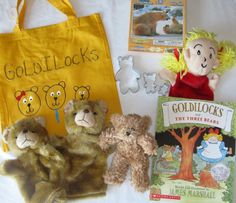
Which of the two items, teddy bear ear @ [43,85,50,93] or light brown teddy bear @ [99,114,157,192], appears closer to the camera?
light brown teddy bear @ [99,114,157,192]

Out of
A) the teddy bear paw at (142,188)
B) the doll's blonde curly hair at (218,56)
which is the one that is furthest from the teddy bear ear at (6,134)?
the doll's blonde curly hair at (218,56)

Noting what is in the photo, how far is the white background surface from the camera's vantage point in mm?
958

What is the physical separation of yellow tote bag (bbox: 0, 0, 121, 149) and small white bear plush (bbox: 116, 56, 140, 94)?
0.02 m

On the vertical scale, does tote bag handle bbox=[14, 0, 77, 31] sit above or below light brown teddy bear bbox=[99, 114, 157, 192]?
above

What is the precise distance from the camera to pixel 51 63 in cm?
99

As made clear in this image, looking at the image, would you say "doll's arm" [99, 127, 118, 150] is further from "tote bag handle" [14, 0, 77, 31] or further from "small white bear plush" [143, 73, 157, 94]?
"tote bag handle" [14, 0, 77, 31]

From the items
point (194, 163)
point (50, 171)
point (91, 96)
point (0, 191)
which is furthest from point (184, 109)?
point (0, 191)

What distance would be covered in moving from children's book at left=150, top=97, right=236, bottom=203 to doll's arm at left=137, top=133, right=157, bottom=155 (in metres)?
0.08

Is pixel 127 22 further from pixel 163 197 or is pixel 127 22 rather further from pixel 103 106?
pixel 163 197

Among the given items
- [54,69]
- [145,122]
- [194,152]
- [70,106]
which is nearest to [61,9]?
[54,69]

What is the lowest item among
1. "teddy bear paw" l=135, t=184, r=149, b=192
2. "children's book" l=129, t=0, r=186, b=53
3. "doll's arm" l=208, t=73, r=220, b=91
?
"teddy bear paw" l=135, t=184, r=149, b=192

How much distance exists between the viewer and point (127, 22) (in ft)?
3.38

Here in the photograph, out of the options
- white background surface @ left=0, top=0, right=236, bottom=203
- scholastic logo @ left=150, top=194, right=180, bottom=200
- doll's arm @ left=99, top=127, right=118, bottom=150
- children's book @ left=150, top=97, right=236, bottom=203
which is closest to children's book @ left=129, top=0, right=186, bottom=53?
white background surface @ left=0, top=0, right=236, bottom=203

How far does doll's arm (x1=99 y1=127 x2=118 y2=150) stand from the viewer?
2.79 feet
